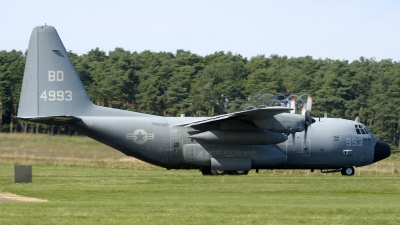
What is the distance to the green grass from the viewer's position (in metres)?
15.2

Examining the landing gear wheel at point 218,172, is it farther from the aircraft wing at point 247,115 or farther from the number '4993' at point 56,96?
the number '4993' at point 56,96

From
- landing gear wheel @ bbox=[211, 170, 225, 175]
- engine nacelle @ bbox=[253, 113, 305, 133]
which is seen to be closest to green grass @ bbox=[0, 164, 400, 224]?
landing gear wheel @ bbox=[211, 170, 225, 175]

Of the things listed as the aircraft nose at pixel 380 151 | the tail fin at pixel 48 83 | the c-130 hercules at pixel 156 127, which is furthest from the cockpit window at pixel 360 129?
the tail fin at pixel 48 83

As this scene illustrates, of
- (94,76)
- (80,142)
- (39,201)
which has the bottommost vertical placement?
(39,201)

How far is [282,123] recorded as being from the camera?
2794 centimetres

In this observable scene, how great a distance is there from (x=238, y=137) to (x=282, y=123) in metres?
2.10

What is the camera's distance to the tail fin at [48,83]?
92.8 feet

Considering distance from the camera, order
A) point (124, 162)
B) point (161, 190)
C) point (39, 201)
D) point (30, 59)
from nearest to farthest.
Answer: point (39, 201), point (161, 190), point (30, 59), point (124, 162)

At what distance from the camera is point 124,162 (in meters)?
39.9

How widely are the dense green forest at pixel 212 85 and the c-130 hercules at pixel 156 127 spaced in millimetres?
26733

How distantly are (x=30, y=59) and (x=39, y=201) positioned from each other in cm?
1119

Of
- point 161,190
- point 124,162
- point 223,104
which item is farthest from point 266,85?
point 161,190

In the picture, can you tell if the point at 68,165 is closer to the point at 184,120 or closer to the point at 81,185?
the point at 184,120

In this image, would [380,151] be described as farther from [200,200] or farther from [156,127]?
[200,200]
